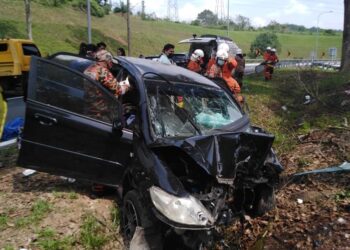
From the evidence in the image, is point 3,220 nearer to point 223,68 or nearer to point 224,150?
point 224,150

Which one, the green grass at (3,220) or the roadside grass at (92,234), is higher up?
the green grass at (3,220)

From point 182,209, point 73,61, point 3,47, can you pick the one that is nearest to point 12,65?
point 3,47

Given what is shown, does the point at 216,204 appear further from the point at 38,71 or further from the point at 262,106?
the point at 262,106

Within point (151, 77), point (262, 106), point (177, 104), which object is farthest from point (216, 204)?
point (262, 106)

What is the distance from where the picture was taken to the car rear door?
5.22 meters

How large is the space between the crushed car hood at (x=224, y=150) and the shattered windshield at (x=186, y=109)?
1.31ft

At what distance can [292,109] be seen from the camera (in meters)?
12.7

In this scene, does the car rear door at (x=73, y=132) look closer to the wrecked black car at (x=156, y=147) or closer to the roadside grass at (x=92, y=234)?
the wrecked black car at (x=156, y=147)

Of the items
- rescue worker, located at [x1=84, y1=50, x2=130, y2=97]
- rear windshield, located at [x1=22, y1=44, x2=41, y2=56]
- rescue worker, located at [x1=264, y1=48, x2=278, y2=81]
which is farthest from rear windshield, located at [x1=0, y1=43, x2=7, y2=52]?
rescue worker, located at [x1=84, y1=50, x2=130, y2=97]

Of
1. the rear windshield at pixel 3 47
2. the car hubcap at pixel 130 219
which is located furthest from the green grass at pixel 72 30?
the car hubcap at pixel 130 219

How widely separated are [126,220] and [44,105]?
1559 millimetres

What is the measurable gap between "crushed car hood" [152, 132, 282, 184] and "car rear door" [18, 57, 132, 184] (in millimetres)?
754

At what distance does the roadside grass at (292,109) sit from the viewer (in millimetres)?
9252

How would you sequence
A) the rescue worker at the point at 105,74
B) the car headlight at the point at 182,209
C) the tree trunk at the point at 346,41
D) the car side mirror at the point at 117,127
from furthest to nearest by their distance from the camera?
1. the tree trunk at the point at 346,41
2. the rescue worker at the point at 105,74
3. the car side mirror at the point at 117,127
4. the car headlight at the point at 182,209
